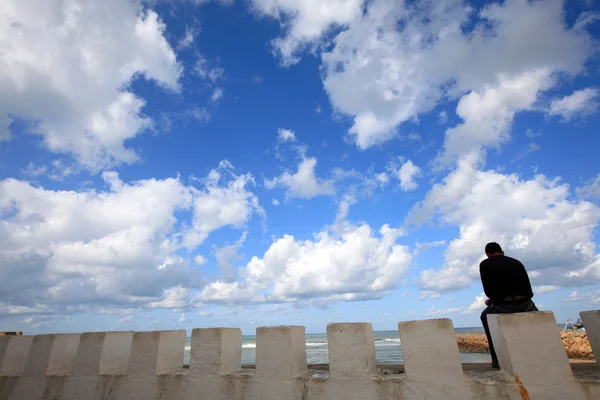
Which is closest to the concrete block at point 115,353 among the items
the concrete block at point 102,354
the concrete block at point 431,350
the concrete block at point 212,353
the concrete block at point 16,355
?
the concrete block at point 102,354

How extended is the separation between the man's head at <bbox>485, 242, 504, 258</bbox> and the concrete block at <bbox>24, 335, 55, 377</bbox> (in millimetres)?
6180

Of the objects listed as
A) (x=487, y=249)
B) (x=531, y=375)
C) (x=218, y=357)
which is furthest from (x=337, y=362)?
(x=487, y=249)

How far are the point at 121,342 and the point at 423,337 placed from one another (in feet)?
12.8

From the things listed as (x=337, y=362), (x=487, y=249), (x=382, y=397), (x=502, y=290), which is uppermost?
(x=487, y=249)

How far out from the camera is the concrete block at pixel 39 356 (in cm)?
480

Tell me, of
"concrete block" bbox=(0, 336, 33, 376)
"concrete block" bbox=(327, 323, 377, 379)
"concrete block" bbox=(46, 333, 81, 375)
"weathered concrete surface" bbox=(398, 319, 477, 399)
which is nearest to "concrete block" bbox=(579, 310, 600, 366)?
"weathered concrete surface" bbox=(398, 319, 477, 399)

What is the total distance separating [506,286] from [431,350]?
1.35 meters

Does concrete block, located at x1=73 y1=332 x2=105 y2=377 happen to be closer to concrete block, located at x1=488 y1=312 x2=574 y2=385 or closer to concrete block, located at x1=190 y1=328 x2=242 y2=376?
concrete block, located at x1=190 y1=328 x2=242 y2=376

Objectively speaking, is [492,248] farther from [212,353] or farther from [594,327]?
[212,353]

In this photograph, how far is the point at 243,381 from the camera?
3.83m

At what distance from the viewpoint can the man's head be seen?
14.7 ft

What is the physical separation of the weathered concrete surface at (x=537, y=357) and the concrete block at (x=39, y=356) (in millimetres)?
5782

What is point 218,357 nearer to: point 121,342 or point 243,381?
point 243,381

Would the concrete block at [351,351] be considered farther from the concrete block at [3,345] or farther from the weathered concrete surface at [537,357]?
the concrete block at [3,345]
